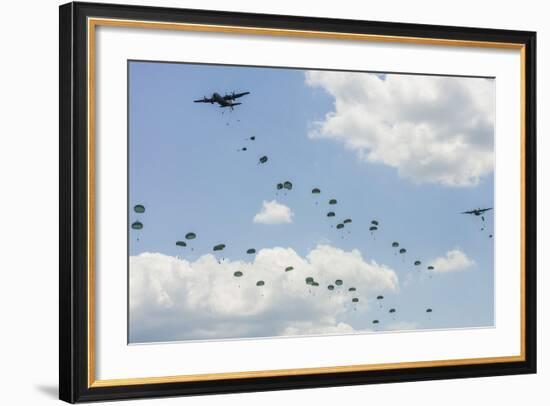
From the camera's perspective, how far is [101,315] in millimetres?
3537

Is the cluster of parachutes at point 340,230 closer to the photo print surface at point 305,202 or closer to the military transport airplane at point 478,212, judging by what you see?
the photo print surface at point 305,202

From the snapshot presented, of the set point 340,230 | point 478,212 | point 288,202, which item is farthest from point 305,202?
point 478,212

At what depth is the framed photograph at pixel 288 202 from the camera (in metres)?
3.55

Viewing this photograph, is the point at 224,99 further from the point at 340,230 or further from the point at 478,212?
the point at 478,212

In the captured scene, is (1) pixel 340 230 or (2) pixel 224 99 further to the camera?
(1) pixel 340 230

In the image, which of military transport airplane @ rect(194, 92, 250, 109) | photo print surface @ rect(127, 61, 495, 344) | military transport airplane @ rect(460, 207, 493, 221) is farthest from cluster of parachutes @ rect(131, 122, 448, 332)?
military transport airplane @ rect(460, 207, 493, 221)

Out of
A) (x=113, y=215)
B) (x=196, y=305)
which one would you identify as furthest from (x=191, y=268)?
(x=113, y=215)

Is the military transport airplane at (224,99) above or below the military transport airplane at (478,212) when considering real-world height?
above

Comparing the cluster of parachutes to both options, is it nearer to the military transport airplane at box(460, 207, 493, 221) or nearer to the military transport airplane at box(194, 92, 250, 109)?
the military transport airplane at box(194, 92, 250, 109)

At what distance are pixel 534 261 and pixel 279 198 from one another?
134 cm

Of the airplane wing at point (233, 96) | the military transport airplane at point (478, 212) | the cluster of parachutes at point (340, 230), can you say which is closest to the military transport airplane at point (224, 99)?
the airplane wing at point (233, 96)

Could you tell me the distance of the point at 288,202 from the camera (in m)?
3.84

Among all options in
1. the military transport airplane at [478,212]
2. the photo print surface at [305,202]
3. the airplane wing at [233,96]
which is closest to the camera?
the photo print surface at [305,202]

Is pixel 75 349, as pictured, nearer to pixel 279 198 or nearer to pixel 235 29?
pixel 279 198
